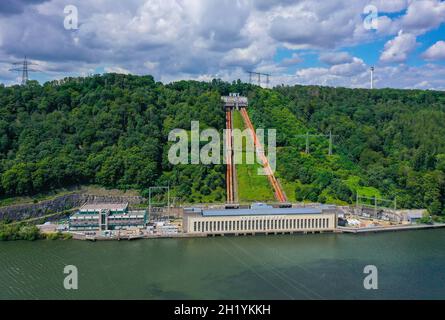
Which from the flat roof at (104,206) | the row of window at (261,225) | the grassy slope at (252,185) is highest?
the grassy slope at (252,185)

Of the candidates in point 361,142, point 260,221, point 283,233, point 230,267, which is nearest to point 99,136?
point 260,221

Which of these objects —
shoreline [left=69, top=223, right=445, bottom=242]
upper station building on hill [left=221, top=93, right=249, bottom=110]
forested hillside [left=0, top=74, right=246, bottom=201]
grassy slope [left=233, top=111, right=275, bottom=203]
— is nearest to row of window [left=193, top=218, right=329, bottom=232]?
shoreline [left=69, top=223, right=445, bottom=242]

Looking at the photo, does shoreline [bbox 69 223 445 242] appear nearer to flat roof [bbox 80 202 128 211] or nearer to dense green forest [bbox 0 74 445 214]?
flat roof [bbox 80 202 128 211]

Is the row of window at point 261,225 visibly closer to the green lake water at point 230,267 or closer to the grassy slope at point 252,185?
the green lake water at point 230,267

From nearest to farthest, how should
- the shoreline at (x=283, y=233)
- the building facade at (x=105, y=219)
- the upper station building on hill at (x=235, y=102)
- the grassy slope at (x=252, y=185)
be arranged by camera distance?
the shoreline at (x=283, y=233), the building facade at (x=105, y=219), the grassy slope at (x=252, y=185), the upper station building on hill at (x=235, y=102)

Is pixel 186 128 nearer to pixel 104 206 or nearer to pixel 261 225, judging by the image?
pixel 104 206

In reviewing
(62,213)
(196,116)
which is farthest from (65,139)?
(196,116)

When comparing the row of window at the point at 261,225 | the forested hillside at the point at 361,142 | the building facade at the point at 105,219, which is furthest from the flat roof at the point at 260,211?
the building facade at the point at 105,219

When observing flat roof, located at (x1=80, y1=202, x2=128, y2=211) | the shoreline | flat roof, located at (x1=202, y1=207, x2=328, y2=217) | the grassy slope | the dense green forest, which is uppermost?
the dense green forest
